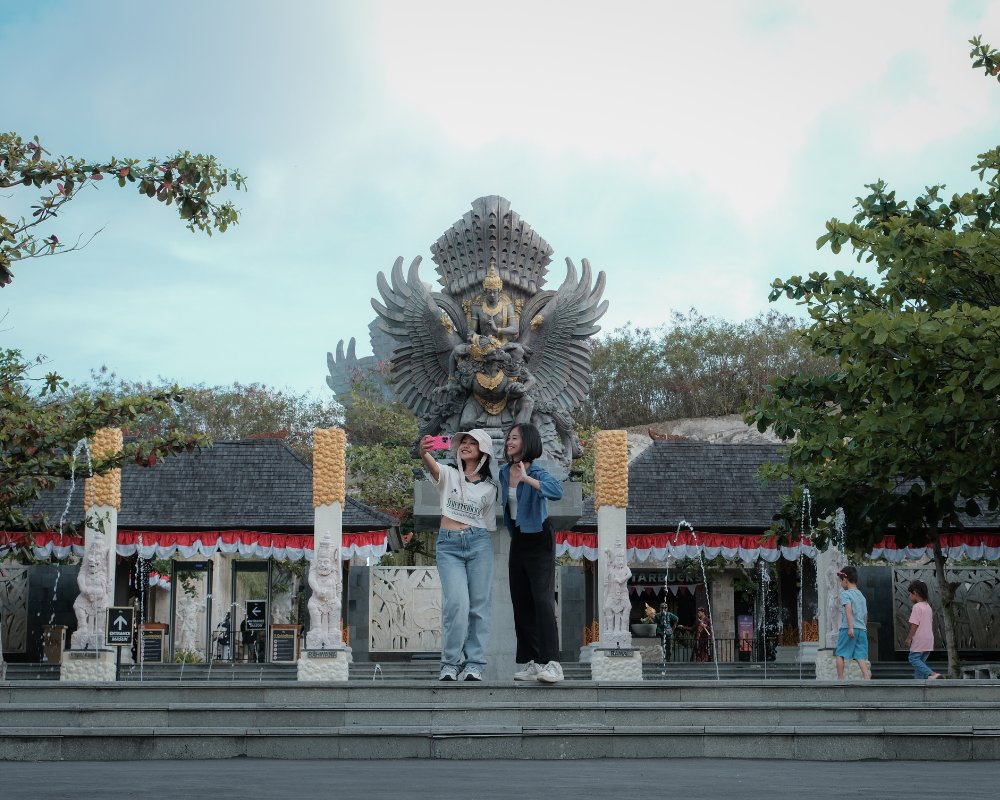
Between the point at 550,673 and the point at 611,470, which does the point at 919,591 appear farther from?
the point at 550,673

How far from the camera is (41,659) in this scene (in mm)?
24812

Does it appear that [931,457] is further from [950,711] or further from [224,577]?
[224,577]

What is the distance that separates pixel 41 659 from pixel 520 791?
Answer: 21679 mm

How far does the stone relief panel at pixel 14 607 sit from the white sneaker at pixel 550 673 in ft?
61.4

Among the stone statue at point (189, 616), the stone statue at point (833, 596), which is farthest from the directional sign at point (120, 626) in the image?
the stone statue at point (189, 616)

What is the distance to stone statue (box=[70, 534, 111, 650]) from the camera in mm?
20422

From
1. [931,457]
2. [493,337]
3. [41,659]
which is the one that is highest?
[493,337]

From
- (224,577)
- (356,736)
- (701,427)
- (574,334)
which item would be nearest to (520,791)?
(356,736)

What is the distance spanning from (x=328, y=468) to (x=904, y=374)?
30.1ft

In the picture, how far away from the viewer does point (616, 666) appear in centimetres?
1808

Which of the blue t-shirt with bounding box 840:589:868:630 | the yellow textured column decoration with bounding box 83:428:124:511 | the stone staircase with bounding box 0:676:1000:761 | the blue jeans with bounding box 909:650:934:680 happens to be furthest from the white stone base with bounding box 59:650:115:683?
the blue jeans with bounding box 909:650:934:680

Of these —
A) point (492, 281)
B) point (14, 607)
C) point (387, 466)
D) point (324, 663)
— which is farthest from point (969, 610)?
point (387, 466)

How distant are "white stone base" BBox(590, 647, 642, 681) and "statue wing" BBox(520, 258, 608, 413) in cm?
377

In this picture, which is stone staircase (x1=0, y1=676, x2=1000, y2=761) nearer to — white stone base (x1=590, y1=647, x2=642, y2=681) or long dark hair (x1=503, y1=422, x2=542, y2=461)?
long dark hair (x1=503, y1=422, x2=542, y2=461)
